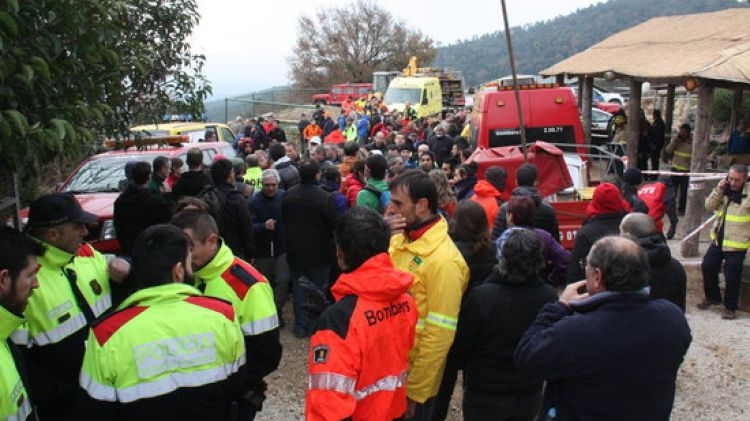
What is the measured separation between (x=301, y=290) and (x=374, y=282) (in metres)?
4.03

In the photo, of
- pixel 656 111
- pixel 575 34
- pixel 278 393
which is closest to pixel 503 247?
pixel 278 393

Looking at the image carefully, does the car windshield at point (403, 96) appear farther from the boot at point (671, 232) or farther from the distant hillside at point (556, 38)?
the distant hillside at point (556, 38)

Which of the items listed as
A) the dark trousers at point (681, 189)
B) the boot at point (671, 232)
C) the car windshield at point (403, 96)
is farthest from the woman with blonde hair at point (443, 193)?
the car windshield at point (403, 96)

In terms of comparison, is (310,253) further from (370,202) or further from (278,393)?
(278,393)

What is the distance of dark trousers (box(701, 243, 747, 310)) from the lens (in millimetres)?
7293

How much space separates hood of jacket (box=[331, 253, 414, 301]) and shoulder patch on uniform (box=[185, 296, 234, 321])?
450mm

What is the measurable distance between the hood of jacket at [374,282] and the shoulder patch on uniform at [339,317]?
5 cm

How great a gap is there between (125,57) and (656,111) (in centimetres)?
1307

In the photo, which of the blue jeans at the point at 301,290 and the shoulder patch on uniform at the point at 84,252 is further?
the blue jeans at the point at 301,290

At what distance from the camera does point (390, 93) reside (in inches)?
1051

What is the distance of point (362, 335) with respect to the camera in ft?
9.28

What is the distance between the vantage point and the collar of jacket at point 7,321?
2.60 meters

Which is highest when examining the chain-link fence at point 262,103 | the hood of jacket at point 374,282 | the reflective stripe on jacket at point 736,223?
the chain-link fence at point 262,103

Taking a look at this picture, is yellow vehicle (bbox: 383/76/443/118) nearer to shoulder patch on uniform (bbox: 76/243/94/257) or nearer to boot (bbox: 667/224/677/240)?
boot (bbox: 667/224/677/240)
